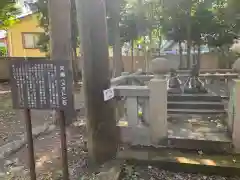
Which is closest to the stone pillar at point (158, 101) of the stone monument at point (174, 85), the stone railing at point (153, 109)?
the stone railing at point (153, 109)

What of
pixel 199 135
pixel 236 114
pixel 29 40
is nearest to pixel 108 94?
pixel 199 135

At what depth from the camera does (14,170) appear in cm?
414

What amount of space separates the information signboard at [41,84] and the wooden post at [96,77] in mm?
840

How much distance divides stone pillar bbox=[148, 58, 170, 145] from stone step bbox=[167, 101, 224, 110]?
2778 millimetres

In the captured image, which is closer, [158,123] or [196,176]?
[196,176]

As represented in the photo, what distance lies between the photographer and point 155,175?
396cm

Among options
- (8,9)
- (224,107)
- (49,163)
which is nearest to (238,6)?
(224,107)

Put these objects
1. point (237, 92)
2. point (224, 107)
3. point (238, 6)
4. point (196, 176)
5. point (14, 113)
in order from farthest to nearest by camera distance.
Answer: point (238, 6), point (14, 113), point (224, 107), point (237, 92), point (196, 176)

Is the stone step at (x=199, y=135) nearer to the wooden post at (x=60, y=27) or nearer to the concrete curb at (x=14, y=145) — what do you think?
the wooden post at (x=60, y=27)

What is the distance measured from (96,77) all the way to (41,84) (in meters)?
1.00

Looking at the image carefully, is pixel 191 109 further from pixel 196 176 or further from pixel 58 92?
pixel 58 92

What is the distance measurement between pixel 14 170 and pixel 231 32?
13.6m

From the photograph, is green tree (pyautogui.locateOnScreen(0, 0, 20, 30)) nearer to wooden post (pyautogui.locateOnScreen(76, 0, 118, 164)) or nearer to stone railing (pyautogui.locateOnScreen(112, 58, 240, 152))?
wooden post (pyautogui.locateOnScreen(76, 0, 118, 164))

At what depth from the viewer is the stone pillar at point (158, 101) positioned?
4.29 m
